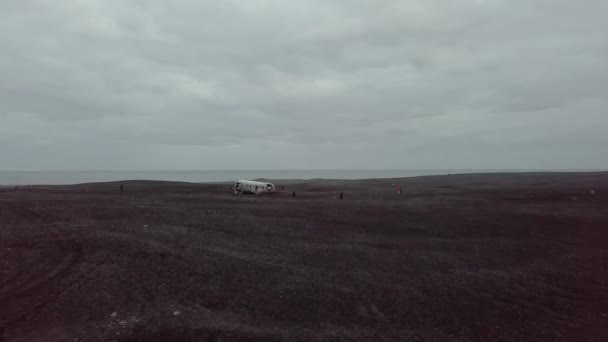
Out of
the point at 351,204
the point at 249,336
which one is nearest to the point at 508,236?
the point at 351,204

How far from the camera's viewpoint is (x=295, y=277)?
46.2 ft

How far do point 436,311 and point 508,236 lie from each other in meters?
13.0

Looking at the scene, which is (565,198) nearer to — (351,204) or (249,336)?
(351,204)

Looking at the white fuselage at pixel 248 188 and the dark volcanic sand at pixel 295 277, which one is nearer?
the dark volcanic sand at pixel 295 277

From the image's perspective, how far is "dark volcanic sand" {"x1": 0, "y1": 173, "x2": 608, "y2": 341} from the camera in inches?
403

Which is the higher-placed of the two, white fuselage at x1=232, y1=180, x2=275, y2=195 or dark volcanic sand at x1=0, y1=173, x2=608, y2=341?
white fuselage at x1=232, y1=180, x2=275, y2=195

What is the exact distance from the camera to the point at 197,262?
600 inches

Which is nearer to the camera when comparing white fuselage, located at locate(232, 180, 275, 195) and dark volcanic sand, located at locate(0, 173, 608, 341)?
dark volcanic sand, located at locate(0, 173, 608, 341)

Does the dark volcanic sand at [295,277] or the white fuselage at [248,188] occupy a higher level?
the white fuselage at [248,188]

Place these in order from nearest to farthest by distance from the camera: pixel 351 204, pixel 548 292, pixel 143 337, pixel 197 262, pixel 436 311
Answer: pixel 143 337 < pixel 436 311 < pixel 548 292 < pixel 197 262 < pixel 351 204

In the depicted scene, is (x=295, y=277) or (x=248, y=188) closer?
(x=295, y=277)

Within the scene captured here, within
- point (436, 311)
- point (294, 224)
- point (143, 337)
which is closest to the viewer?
point (143, 337)

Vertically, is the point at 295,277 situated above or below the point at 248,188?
below

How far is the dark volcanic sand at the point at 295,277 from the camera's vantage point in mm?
10242
